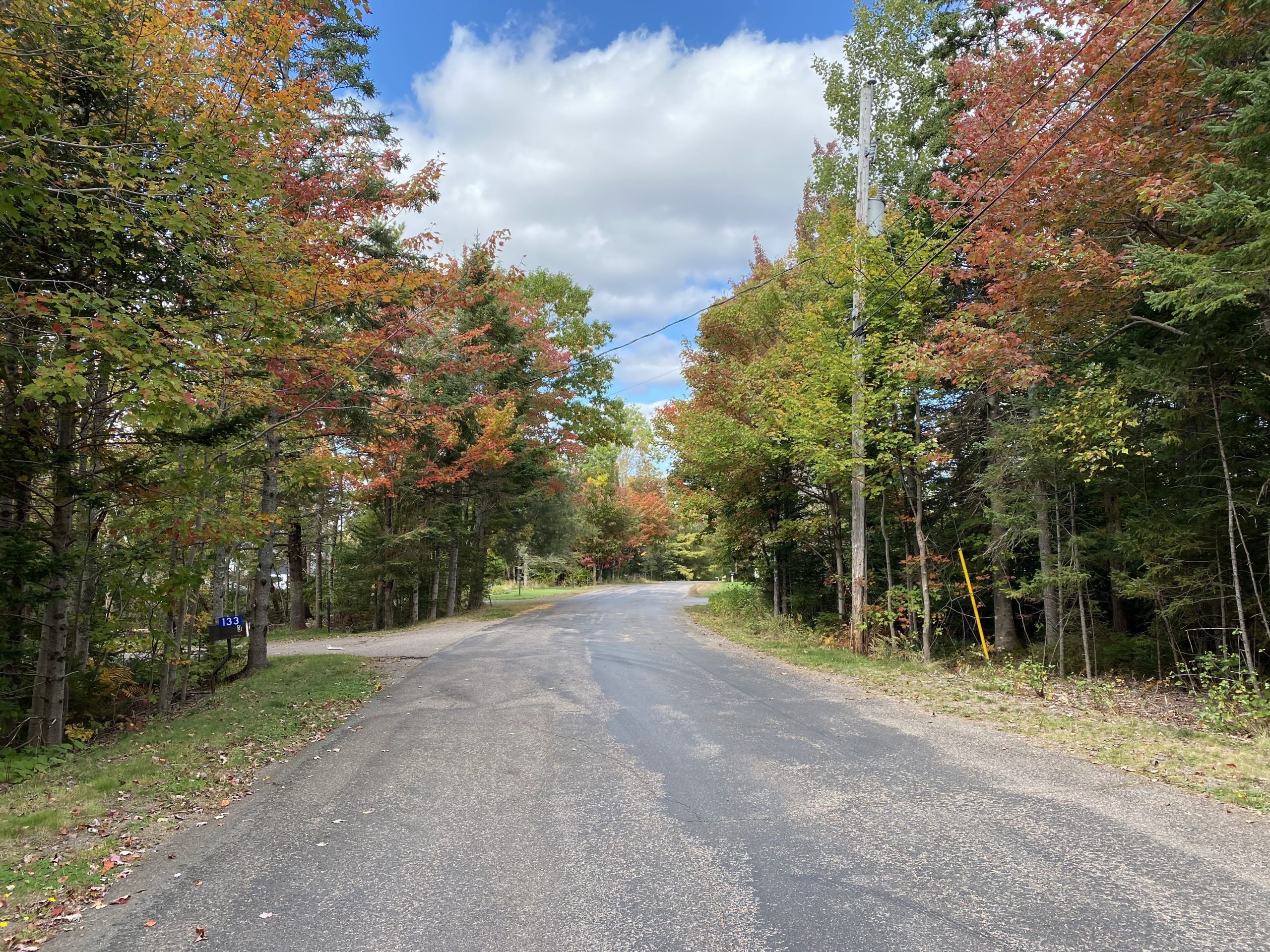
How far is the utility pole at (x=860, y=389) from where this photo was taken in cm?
1132

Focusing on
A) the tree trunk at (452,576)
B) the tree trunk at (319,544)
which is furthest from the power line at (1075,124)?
the tree trunk at (319,544)

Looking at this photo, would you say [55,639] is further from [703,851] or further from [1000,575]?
[1000,575]

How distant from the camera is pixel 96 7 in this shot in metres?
4.77

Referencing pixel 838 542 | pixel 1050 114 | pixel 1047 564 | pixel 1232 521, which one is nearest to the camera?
pixel 1232 521

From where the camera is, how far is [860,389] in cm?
1133

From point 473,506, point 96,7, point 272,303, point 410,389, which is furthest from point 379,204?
point 473,506

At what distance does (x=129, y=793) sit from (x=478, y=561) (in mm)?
19370

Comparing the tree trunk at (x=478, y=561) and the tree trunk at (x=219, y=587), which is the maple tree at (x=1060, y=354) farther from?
the tree trunk at (x=478, y=561)

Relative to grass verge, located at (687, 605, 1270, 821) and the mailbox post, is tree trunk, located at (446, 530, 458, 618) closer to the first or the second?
the mailbox post

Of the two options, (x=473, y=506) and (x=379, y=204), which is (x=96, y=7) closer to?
(x=379, y=204)

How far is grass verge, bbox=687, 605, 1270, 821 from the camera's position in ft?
15.8

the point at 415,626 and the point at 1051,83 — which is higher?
the point at 1051,83

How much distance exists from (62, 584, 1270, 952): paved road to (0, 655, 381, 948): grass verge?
27 cm

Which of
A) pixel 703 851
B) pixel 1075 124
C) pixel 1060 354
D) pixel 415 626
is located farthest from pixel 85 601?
pixel 415 626
